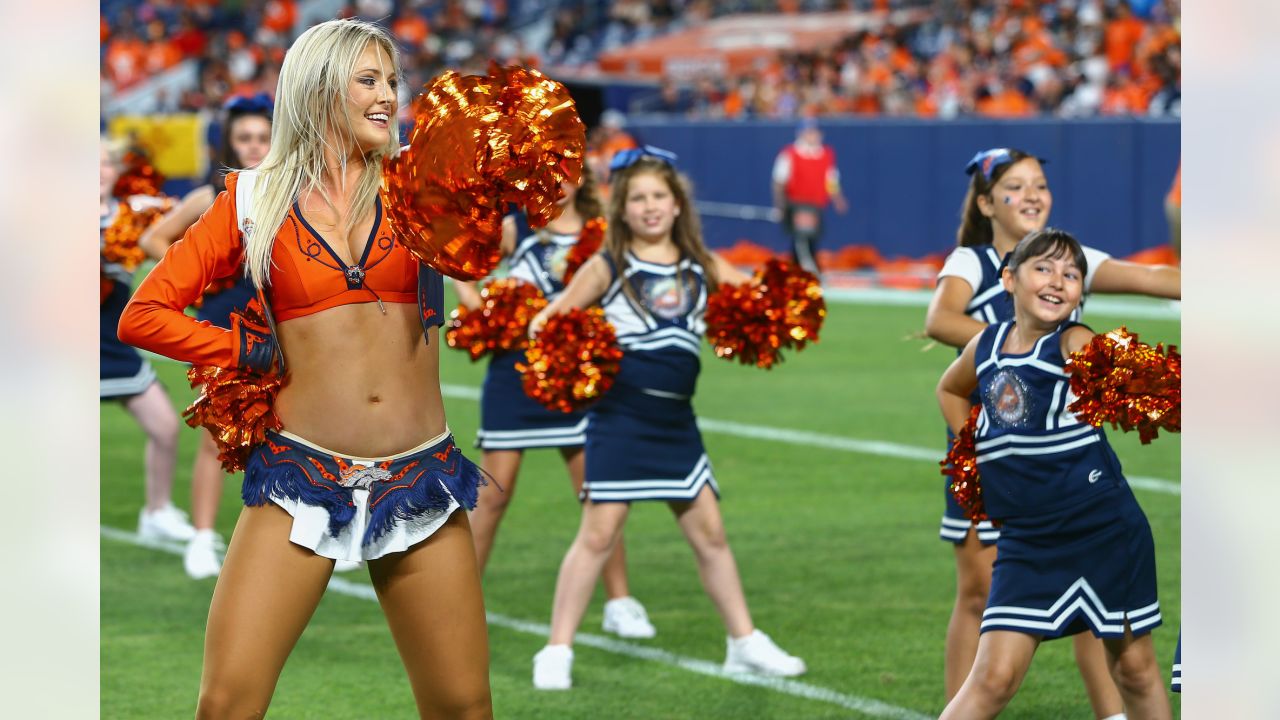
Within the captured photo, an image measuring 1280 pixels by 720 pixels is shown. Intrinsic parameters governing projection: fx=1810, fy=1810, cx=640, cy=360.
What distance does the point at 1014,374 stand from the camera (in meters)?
3.68

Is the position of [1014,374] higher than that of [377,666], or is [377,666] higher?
[1014,374]

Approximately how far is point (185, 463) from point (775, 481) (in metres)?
2.97

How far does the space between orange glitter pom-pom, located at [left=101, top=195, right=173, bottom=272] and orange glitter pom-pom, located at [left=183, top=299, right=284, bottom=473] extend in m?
3.67

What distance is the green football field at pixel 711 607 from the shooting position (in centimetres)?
477

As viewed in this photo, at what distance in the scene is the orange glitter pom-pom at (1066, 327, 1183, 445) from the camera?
11.3 feet

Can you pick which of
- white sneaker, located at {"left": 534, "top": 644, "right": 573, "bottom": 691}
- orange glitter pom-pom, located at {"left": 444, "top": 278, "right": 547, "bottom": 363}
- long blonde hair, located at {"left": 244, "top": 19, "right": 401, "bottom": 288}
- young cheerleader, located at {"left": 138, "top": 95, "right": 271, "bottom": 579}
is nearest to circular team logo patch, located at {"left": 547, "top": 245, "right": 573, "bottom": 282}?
orange glitter pom-pom, located at {"left": 444, "top": 278, "right": 547, "bottom": 363}

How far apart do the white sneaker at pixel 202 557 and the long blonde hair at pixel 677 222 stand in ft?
7.02

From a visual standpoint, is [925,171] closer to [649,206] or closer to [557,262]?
[557,262]

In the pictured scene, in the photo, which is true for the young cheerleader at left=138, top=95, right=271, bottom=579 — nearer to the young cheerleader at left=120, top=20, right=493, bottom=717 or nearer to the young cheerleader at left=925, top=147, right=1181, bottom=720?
the young cheerleader at left=925, top=147, right=1181, bottom=720
